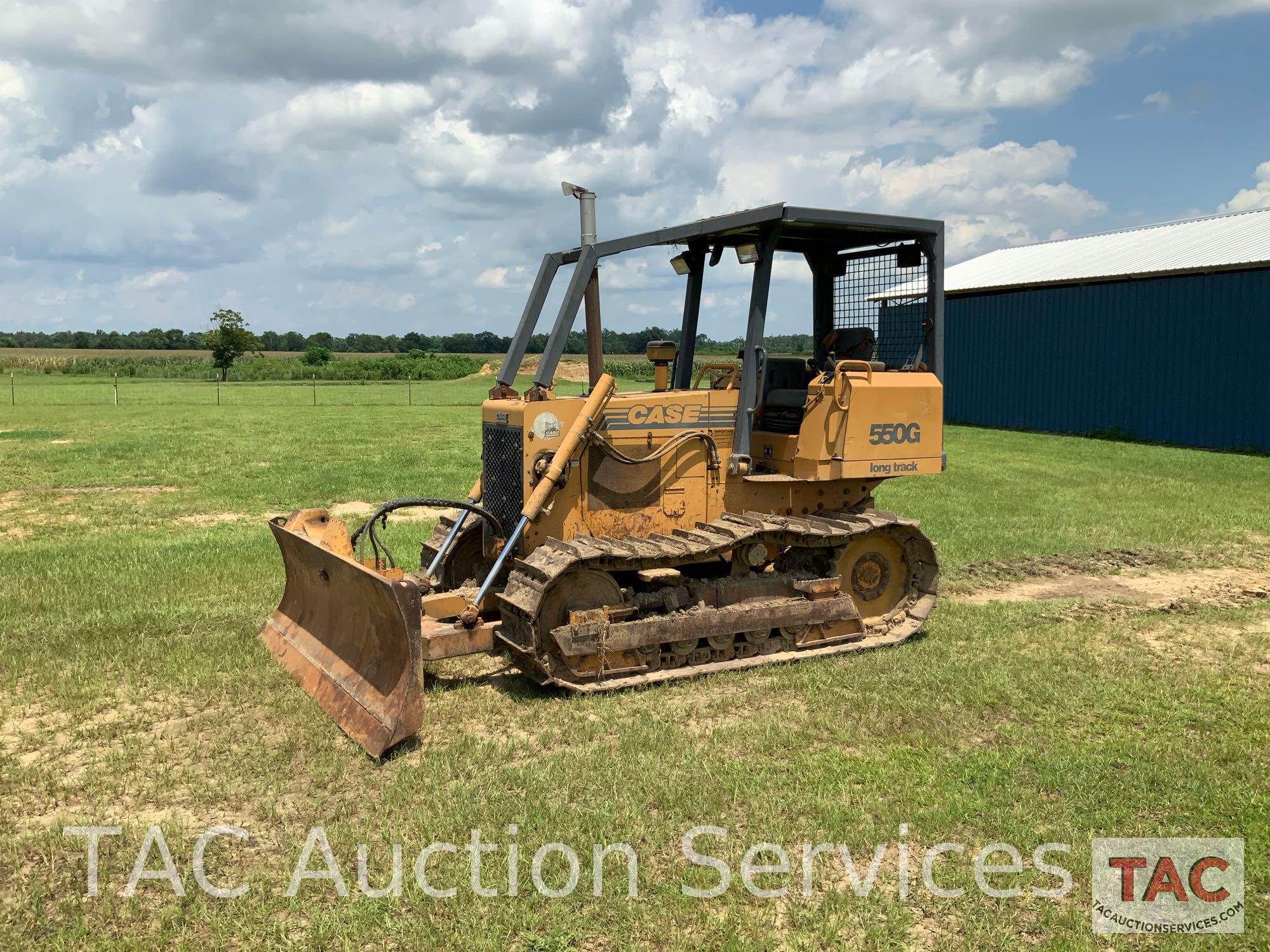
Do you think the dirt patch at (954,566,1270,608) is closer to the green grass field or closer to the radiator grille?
the green grass field

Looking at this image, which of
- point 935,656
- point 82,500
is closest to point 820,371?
point 935,656

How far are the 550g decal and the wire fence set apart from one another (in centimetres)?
3338

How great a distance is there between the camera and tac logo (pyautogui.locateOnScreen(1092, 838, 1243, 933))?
12.9ft

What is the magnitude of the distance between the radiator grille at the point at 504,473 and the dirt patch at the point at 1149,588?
443 cm

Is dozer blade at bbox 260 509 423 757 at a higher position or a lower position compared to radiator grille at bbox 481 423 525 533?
lower

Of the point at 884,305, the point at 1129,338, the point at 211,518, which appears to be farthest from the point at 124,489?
the point at 1129,338

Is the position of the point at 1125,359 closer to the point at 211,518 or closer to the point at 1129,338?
the point at 1129,338

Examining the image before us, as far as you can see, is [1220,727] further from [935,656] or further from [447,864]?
[447,864]

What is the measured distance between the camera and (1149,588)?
9.55m

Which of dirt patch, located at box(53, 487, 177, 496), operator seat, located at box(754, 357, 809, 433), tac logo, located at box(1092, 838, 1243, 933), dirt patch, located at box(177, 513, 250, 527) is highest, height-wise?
operator seat, located at box(754, 357, 809, 433)

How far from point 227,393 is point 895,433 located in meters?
44.0

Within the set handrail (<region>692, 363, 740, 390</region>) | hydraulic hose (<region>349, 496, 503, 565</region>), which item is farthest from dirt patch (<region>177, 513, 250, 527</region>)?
handrail (<region>692, 363, 740, 390</region>)

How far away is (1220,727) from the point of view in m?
5.85

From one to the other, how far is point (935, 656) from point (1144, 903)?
320cm
